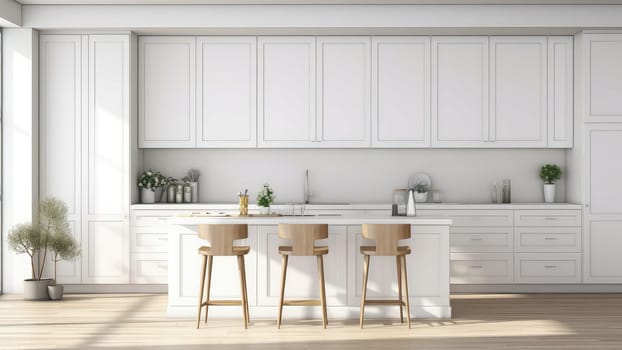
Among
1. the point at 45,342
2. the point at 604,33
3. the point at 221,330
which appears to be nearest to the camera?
the point at 45,342

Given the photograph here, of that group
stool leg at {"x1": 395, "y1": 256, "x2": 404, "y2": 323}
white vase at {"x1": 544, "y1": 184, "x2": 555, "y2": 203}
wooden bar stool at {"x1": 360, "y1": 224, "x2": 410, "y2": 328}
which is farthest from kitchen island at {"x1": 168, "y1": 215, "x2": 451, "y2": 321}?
white vase at {"x1": 544, "y1": 184, "x2": 555, "y2": 203}

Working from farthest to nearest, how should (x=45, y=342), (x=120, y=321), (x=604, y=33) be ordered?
(x=604, y=33), (x=120, y=321), (x=45, y=342)

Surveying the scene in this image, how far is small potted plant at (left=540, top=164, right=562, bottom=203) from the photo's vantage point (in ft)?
27.2

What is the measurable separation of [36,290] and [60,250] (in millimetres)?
462

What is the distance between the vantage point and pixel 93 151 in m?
7.91

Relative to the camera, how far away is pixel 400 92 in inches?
321

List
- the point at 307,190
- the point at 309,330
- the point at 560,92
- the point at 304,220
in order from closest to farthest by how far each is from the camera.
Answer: the point at 309,330 → the point at 304,220 → the point at 560,92 → the point at 307,190

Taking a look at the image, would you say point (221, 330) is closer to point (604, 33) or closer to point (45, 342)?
point (45, 342)

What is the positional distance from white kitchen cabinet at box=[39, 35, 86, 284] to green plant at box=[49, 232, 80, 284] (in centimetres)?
35

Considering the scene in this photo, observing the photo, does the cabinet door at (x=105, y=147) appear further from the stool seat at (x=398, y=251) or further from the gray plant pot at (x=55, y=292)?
the stool seat at (x=398, y=251)

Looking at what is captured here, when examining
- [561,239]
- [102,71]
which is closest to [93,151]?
[102,71]

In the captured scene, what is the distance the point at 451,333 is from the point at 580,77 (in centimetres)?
361

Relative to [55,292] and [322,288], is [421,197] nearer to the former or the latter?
[322,288]

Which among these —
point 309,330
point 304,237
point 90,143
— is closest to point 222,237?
point 304,237
